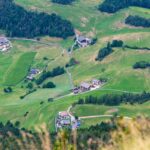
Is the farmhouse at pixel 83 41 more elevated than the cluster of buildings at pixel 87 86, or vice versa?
the cluster of buildings at pixel 87 86

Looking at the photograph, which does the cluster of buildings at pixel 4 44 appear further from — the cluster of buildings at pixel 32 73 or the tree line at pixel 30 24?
the cluster of buildings at pixel 32 73

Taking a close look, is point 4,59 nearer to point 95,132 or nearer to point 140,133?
point 95,132

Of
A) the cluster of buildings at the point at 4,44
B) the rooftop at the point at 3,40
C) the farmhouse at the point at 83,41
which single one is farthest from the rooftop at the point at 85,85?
the rooftop at the point at 3,40

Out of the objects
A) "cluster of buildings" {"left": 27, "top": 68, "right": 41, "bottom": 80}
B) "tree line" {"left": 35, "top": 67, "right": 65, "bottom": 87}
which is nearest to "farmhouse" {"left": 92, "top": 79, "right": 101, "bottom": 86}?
"tree line" {"left": 35, "top": 67, "right": 65, "bottom": 87}

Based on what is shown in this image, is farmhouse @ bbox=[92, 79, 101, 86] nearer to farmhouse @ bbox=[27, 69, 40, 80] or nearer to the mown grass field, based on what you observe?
the mown grass field

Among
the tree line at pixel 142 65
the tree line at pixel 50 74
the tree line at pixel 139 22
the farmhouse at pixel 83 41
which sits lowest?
the farmhouse at pixel 83 41

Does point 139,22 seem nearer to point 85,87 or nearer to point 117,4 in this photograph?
point 117,4

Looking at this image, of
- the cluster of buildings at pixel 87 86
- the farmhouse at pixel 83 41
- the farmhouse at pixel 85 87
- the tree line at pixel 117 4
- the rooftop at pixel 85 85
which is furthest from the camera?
the tree line at pixel 117 4
